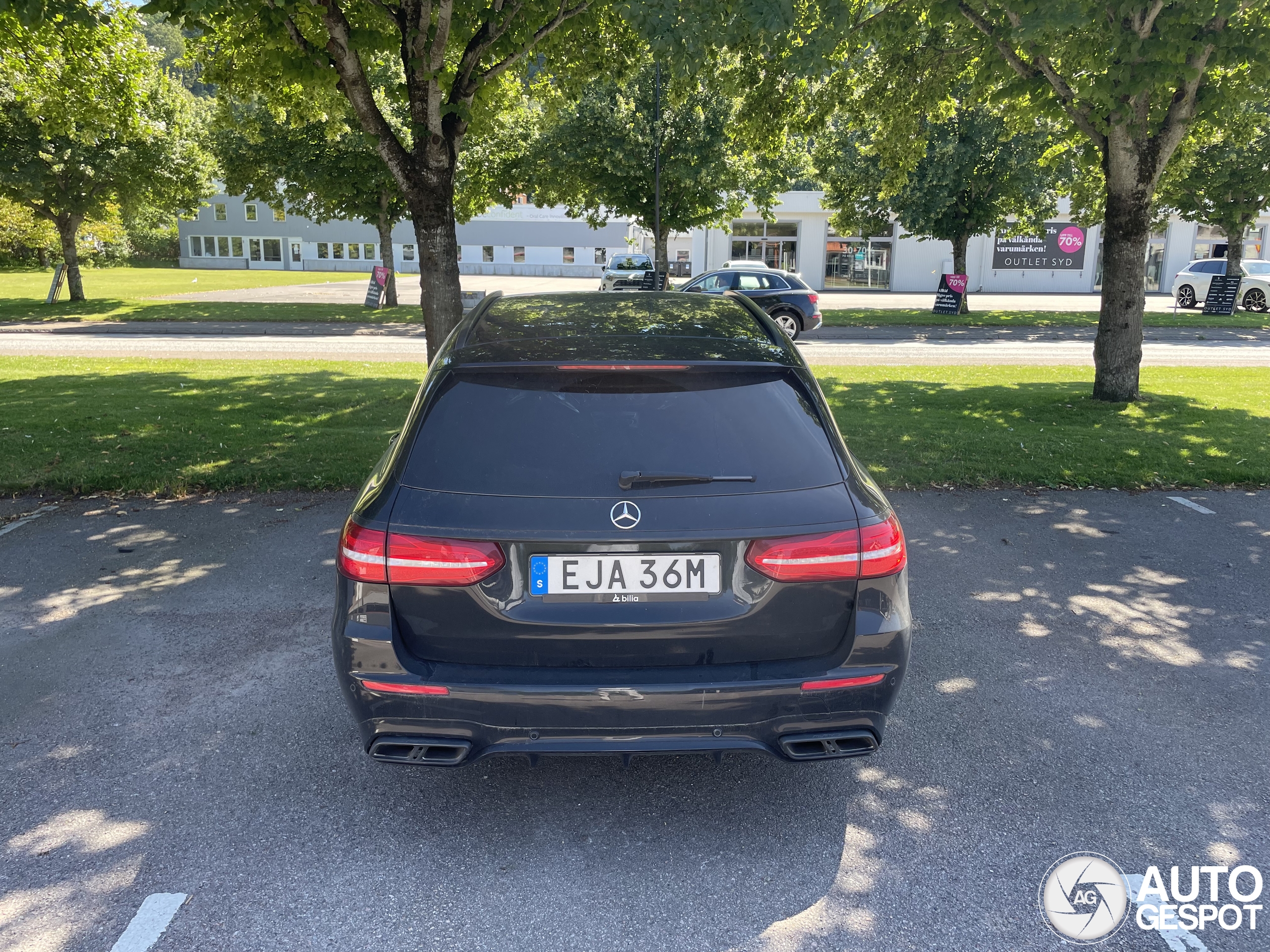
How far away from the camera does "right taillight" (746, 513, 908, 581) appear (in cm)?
280

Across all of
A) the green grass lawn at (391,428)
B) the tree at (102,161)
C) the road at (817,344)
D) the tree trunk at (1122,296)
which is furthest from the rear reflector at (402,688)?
the road at (817,344)

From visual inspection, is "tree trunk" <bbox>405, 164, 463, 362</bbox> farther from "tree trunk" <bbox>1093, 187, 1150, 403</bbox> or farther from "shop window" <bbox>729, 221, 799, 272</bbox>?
"shop window" <bbox>729, 221, 799, 272</bbox>

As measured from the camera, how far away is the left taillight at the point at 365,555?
9.26 ft

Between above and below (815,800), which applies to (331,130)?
above

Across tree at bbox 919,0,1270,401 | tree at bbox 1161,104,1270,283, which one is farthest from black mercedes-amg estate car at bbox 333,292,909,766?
tree at bbox 1161,104,1270,283

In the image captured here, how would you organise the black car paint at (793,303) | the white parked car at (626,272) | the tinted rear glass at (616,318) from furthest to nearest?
1. the white parked car at (626,272)
2. the black car paint at (793,303)
3. the tinted rear glass at (616,318)

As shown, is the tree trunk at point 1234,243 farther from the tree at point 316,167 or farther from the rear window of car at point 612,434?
the rear window of car at point 612,434

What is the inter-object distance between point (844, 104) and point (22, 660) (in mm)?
11566

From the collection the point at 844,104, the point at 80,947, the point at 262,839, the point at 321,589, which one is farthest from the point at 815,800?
the point at 844,104

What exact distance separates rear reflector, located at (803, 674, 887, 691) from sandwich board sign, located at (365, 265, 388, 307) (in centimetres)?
2880

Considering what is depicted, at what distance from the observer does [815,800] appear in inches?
132

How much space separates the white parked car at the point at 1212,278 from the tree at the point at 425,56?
30274 mm

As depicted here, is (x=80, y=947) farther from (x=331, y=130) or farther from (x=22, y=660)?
(x=331, y=130)

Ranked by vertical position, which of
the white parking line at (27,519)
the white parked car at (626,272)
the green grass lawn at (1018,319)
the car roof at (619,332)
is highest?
the white parked car at (626,272)
